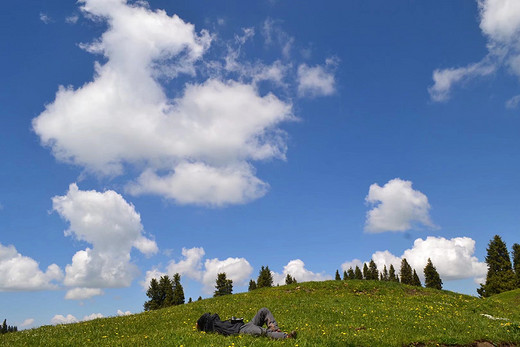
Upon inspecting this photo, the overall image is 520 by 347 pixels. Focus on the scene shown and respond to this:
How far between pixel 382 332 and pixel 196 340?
9056 millimetres

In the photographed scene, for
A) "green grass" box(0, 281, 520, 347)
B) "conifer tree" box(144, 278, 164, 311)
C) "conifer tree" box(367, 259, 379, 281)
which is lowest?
"green grass" box(0, 281, 520, 347)

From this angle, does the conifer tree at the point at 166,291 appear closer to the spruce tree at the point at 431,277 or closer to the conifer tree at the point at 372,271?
the spruce tree at the point at 431,277

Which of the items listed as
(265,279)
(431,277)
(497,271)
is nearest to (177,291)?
(265,279)

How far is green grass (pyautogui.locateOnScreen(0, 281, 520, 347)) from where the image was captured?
12.3 meters

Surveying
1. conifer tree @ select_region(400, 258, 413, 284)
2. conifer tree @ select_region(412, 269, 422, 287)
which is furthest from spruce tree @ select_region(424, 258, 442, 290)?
conifer tree @ select_region(400, 258, 413, 284)

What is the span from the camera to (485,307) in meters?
25.9

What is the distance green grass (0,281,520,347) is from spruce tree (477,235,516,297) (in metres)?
45.9

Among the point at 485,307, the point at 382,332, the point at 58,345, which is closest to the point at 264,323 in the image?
the point at 382,332

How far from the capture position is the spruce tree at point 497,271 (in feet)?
217

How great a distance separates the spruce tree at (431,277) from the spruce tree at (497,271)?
14.0 m

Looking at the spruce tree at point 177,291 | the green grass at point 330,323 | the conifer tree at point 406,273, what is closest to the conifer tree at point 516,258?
the conifer tree at point 406,273

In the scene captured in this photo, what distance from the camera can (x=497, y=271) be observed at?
226 feet

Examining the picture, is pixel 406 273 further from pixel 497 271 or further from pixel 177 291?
pixel 177 291

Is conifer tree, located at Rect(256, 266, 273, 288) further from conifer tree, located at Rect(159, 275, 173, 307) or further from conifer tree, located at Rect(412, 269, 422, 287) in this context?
conifer tree, located at Rect(412, 269, 422, 287)
